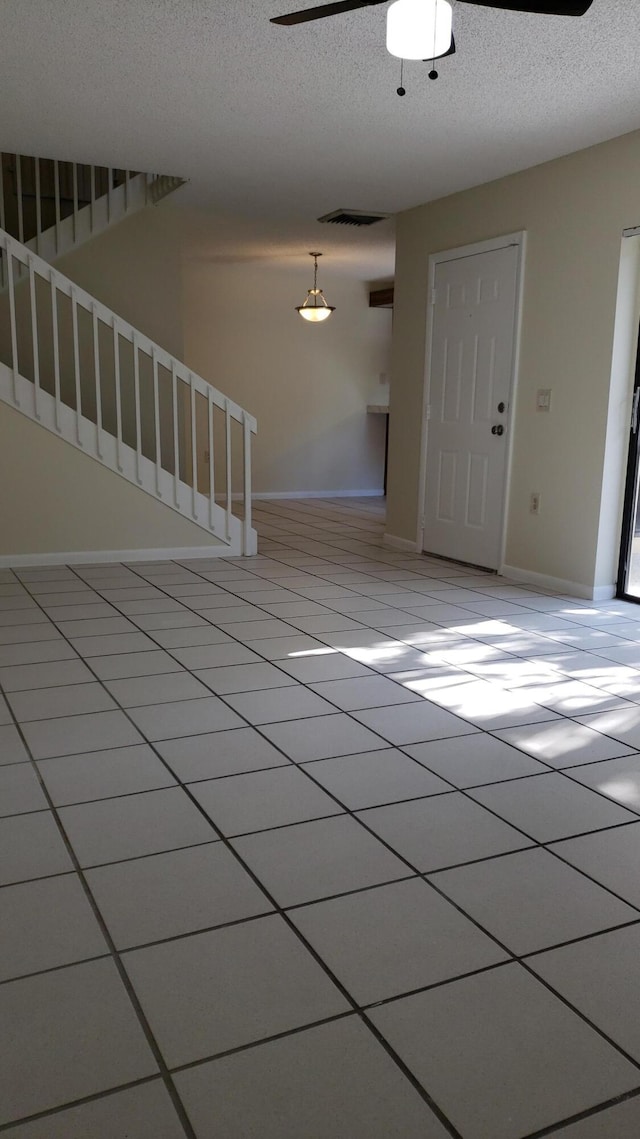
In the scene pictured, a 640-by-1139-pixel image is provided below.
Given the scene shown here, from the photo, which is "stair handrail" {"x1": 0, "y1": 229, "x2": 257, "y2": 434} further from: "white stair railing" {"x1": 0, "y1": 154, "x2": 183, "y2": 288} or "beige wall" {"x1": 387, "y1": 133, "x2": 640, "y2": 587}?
"beige wall" {"x1": 387, "y1": 133, "x2": 640, "y2": 587}

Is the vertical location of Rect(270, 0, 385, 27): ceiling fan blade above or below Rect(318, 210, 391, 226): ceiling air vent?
below

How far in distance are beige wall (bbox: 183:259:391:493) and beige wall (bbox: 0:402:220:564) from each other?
3629 millimetres

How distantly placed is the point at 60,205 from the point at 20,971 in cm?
606

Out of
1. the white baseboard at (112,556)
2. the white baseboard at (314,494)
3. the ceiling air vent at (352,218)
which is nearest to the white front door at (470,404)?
the ceiling air vent at (352,218)

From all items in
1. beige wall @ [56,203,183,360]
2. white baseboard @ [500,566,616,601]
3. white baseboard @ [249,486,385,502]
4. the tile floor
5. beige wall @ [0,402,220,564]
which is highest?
beige wall @ [56,203,183,360]

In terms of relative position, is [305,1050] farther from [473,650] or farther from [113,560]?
[113,560]

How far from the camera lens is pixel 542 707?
2998 millimetres

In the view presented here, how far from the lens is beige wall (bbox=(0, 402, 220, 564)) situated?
526 cm

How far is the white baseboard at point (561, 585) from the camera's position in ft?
15.8

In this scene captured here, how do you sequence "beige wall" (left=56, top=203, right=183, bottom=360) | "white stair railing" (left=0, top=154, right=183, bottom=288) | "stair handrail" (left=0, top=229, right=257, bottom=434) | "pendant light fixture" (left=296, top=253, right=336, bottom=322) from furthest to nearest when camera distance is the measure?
"pendant light fixture" (left=296, top=253, right=336, bottom=322)
"beige wall" (left=56, top=203, right=183, bottom=360)
"white stair railing" (left=0, top=154, right=183, bottom=288)
"stair handrail" (left=0, top=229, right=257, bottom=434)

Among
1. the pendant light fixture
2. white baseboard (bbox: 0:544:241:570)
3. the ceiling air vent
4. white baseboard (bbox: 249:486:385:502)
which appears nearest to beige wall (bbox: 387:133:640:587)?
the ceiling air vent

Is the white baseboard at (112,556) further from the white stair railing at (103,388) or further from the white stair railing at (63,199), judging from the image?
the white stair railing at (63,199)

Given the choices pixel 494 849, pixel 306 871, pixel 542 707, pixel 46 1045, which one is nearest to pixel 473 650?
pixel 542 707

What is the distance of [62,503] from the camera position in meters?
5.41
